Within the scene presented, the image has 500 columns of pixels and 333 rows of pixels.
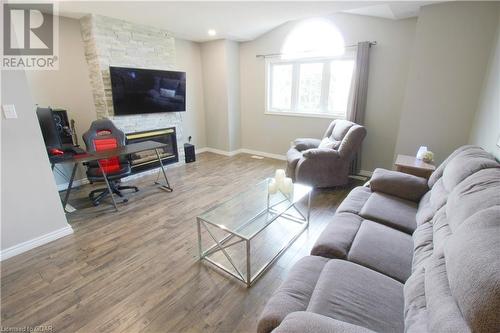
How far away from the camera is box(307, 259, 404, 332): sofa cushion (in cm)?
105

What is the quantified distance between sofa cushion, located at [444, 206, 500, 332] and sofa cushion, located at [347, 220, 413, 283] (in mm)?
342

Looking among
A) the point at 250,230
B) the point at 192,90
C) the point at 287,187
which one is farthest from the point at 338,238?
the point at 192,90

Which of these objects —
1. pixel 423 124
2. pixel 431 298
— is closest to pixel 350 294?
pixel 431 298

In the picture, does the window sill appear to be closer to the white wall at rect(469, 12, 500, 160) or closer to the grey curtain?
the grey curtain

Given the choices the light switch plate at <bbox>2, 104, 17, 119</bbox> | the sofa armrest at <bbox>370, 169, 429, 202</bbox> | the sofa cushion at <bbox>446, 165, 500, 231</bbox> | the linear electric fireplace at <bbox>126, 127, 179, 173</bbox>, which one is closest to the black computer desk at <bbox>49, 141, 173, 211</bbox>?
the light switch plate at <bbox>2, 104, 17, 119</bbox>

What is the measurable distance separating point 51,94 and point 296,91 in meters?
3.81

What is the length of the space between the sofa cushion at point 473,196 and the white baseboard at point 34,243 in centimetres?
314

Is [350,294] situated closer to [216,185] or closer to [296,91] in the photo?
[216,185]

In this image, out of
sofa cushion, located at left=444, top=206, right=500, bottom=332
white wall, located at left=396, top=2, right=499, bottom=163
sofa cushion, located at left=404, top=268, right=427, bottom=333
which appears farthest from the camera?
white wall, located at left=396, top=2, right=499, bottom=163

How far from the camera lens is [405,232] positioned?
1.74 meters

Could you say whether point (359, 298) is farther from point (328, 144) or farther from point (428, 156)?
point (328, 144)

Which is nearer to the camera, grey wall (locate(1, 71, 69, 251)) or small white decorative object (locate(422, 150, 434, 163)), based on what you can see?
grey wall (locate(1, 71, 69, 251))

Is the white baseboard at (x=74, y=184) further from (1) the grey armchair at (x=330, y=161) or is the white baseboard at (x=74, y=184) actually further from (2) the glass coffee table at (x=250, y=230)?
(1) the grey armchair at (x=330, y=161)

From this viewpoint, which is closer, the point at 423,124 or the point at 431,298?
the point at 431,298
